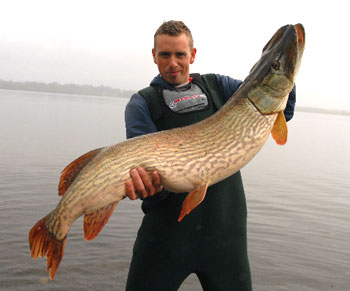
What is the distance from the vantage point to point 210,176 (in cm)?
236

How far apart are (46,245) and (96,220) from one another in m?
0.41

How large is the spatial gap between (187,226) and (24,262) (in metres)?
3.88

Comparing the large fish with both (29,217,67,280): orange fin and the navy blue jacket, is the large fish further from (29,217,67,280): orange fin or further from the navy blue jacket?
the navy blue jacket

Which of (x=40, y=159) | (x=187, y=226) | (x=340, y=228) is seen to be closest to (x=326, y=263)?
(x=340, y=228)

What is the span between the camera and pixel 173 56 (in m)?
2.73

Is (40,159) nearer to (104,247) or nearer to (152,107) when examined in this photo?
(104,247)

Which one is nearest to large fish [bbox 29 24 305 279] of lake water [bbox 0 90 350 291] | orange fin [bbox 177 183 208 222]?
orange fin [bbox 177 183 208 222]

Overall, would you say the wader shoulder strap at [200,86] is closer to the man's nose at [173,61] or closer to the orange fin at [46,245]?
the man's nose at [173,61]

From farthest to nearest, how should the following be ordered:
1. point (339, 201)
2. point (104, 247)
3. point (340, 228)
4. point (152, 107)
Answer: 1. point (339, 201)
2. point (340, 228)
3. point (104, 247)
4. point (152, 107)

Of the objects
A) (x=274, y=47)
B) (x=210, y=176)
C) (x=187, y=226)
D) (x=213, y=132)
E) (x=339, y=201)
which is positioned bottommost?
(x=339, y=201)

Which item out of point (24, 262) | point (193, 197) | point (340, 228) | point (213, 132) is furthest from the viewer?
point (340, 228)

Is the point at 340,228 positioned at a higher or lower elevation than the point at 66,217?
lower

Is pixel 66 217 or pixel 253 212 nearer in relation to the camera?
pixel 66 217

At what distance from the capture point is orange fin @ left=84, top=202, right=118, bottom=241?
93.0 inches
